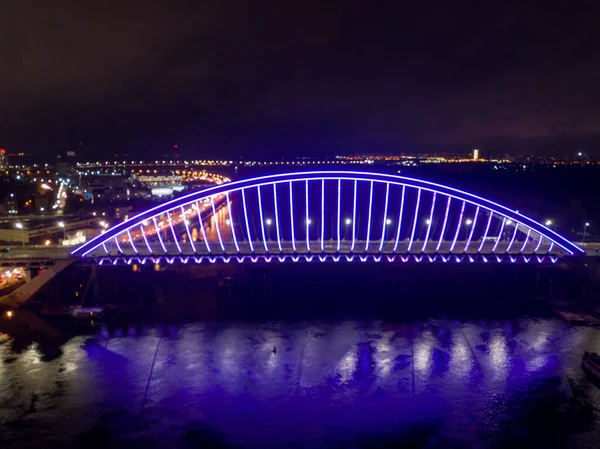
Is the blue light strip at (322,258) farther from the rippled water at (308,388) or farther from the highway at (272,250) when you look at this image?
the rippled water at (308,388)

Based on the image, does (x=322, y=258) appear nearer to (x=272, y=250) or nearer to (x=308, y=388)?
(x=272, y=250)

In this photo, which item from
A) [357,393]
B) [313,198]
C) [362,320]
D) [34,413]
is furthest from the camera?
[313,198]

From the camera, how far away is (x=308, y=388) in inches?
555

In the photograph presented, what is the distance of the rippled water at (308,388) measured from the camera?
12.0 m

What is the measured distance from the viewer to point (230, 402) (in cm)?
1343

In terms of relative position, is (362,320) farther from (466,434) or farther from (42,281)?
(42,281)

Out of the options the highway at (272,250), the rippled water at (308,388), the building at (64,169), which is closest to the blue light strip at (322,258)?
the highway at (272,250)

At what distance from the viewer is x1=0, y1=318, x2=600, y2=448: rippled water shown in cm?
1198

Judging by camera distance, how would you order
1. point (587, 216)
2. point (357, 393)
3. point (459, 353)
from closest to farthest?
point (357, 393), point (459, 353), point (587, 216)

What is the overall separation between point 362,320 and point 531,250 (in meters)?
7.86

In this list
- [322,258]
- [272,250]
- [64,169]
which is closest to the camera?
[322,258]

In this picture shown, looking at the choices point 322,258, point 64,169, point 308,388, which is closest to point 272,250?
point 322,258

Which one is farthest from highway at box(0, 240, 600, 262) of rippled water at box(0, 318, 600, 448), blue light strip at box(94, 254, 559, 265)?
rippled water at box(0, 318, 600, 448)

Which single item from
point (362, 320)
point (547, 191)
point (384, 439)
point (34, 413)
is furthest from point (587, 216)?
point (34, 413)
